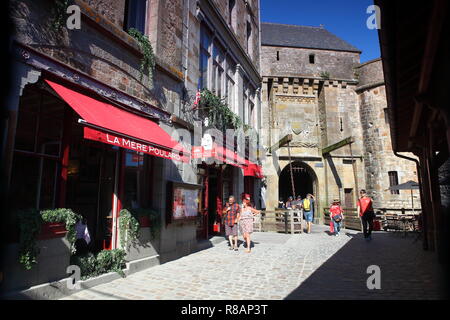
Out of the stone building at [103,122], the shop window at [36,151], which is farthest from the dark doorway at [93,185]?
the shop window at [36,151]

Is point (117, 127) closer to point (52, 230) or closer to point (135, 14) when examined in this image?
point (52, 230)

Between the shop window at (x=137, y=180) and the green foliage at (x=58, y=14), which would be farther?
the shop window at (x=137, y=180)

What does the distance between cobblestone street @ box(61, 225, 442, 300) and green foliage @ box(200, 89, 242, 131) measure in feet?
14.1

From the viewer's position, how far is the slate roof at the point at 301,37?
853 inches

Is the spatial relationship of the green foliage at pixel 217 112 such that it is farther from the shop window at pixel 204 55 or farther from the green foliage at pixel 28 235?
the green foliage at pixel 28 235

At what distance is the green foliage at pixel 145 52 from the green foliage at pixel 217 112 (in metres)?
2.60

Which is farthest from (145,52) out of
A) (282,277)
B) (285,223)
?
(285,223)

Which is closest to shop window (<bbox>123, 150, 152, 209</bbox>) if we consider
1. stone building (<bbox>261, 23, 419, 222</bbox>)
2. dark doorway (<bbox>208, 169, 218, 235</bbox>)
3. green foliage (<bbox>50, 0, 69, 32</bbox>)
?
green foliage (<bbox>50, 0, 69, 32</bbox>)

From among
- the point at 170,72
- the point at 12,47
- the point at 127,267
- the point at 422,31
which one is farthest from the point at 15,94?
the point at 422,31

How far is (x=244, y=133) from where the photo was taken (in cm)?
1365

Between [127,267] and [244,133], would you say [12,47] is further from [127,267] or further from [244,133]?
[244,133]

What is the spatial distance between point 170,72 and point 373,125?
16841 mm

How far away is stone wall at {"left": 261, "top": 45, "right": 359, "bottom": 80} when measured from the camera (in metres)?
20.6

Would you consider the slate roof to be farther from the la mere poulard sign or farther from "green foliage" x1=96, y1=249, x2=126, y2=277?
"green foliage" x1=96, y1=249, x2=126, y2=277
